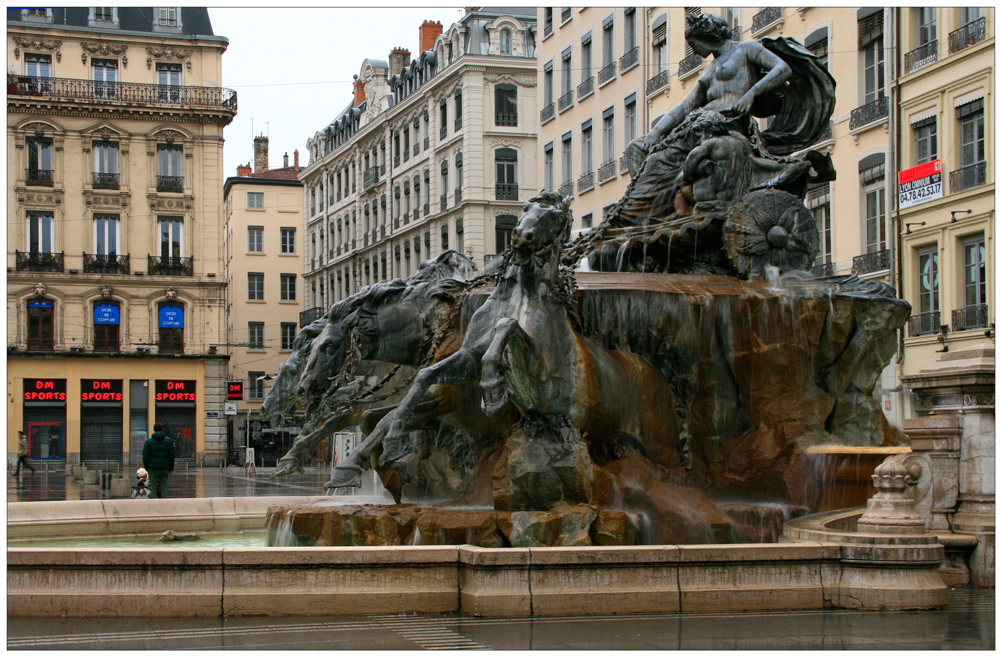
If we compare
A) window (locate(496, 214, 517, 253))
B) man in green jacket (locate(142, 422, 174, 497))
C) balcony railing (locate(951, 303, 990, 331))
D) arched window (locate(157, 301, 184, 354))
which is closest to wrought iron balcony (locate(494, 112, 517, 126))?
window (locate(496, 214, 517, 253))

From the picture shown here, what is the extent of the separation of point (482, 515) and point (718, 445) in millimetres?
2906

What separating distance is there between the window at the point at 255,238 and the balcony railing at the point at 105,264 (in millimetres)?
27628

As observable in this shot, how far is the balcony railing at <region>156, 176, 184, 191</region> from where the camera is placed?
5988cm

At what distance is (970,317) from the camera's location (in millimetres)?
32094

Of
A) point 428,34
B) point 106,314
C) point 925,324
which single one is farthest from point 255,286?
point 925,324

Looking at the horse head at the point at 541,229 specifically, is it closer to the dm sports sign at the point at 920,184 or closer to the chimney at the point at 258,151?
the dm sports sign at the point at 920,184

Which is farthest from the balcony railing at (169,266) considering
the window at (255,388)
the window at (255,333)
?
the window at (255,333)

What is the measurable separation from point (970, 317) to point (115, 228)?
40.2 m

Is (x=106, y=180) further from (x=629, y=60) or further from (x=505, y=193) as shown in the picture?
(x=629, y=60)

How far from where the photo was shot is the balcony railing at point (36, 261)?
57562 mm

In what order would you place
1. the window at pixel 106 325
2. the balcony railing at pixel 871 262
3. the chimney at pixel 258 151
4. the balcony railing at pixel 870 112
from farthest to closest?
the chimney at pixel 258 151 → the window at pixel 106 325 → the balcony railing at pixel 870 112 → the balcony railing at pixel 871 262

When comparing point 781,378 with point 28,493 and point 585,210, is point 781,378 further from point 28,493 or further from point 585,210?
point 585,210

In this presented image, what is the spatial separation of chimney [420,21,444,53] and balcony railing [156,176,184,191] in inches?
701

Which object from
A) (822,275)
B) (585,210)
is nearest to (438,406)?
(822,275)
